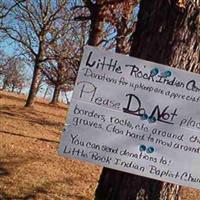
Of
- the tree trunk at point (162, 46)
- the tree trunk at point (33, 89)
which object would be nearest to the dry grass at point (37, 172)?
the tree trunk at point (162, 46)

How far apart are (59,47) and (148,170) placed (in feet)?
76.9

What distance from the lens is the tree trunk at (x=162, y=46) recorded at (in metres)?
3.87

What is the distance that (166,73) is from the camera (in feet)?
12.3

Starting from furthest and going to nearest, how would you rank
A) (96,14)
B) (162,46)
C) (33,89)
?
(33,89) < (96,14) < (162,46)

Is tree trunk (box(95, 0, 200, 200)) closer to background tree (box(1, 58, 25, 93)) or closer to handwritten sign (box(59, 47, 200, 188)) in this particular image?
handwritten sign (box(59, 47, 200, 188))

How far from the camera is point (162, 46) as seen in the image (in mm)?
3887

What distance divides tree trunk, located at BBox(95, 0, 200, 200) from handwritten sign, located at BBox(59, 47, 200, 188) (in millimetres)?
155

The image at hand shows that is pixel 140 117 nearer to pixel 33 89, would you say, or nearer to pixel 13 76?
pixel 33 89

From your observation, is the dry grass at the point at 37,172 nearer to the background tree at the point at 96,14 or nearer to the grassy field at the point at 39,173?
the grassy field at the point at 39,173

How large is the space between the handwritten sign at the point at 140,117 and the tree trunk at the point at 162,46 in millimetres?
155

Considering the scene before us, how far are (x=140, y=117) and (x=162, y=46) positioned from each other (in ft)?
1.90

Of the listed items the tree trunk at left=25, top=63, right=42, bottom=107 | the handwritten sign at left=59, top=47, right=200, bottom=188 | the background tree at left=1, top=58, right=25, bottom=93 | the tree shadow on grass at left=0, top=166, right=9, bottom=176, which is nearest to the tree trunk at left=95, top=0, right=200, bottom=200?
the handwritten sign at left=59, top=47, right=200, bottom=188

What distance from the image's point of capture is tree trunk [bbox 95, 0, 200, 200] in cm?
387

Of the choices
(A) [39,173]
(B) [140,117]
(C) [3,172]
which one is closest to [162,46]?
(B) [140,117]
